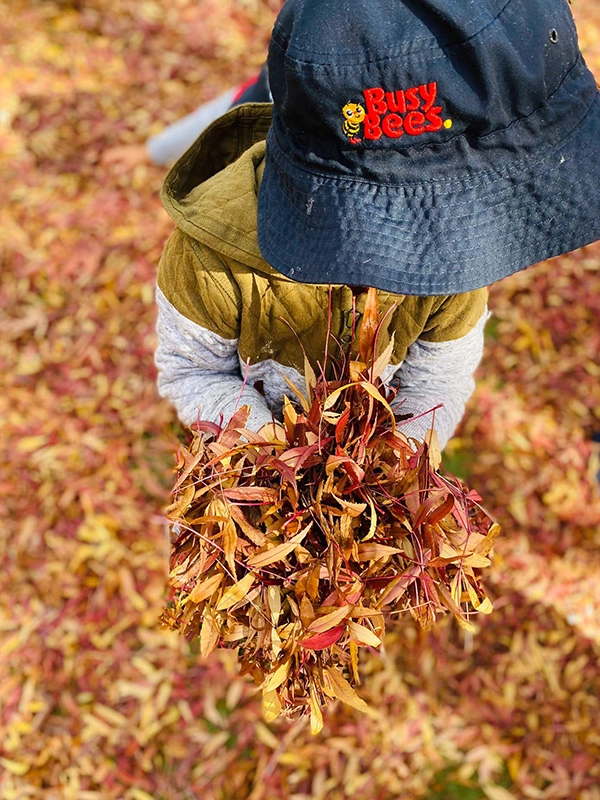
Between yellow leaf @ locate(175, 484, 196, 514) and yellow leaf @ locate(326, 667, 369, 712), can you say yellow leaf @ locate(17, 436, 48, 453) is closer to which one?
yellow leaf @ locate(175, 484, 196, 514)

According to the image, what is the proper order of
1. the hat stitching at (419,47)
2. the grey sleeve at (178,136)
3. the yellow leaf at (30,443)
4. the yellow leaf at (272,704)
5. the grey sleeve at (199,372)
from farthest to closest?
the grey sleeve at (178,136) < the yellow leaf at (30,443) < the grey sleeve at (199,372) < the yellow leaf at (272,704) < the hat stitching at (419,47)

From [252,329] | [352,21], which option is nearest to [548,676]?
[252,329]

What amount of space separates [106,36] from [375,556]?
3.73 metres

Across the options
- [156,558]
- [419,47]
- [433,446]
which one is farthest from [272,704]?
[156,558]

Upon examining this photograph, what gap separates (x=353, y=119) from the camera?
1.02 m

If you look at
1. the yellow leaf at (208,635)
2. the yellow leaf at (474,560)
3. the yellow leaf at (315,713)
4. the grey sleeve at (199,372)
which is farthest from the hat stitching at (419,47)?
the yellow leaf at (315,713)

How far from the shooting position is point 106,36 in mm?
3881

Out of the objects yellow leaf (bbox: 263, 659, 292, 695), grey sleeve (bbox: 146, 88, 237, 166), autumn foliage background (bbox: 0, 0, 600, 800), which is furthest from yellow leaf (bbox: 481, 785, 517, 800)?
grey sleeve (bbox: 146, 88, 237, 166)

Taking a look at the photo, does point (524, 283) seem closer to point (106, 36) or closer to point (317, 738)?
point (317, 738)

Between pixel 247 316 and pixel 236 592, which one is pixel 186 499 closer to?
pixel 236 592

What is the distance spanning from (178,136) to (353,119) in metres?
2.48

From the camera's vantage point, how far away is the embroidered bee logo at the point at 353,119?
101cm

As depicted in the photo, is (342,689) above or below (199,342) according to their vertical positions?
below

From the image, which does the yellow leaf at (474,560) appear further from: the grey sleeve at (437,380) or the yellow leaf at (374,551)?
the grey sleeve at (437,380)
